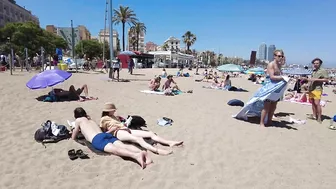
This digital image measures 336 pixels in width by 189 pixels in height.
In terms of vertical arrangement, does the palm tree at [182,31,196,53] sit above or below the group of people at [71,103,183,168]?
above

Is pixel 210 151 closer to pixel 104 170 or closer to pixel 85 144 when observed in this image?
pixel 104 170

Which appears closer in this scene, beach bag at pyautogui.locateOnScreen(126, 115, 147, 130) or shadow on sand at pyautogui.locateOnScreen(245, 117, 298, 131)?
beach bag at pyautogui.locateOnScreen(126, 115, 147, 130)

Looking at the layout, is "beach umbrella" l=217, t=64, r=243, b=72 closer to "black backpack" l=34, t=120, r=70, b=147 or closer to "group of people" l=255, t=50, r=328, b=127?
"group of people" l=255, t=50, r=328, b=127

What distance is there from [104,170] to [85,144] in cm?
102

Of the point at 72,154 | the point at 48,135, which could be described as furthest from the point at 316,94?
the point at 48,135

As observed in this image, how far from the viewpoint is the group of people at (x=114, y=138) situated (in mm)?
3613

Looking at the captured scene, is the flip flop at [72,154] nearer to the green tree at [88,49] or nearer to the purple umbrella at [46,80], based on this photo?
the purple umbrella at [46,80]

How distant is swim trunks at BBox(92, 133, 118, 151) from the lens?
3.81 metres

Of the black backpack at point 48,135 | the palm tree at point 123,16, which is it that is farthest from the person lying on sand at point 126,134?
the palm tree at point 123,16

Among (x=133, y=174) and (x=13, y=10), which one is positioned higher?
(x=13, y=10)

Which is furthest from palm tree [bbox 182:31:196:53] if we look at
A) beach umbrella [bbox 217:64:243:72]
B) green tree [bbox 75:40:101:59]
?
beach umbrella [bbox 217:64:243:72]

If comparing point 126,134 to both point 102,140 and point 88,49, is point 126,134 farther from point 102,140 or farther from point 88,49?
point 88,49

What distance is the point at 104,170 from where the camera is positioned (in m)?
3.35

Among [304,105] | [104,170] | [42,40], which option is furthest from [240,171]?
[42,40]
